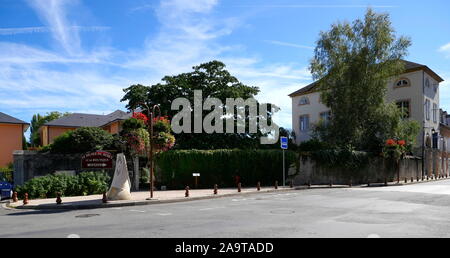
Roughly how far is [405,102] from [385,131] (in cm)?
991

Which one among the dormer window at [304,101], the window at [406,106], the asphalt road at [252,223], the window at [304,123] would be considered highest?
the dormer window at [304,101]

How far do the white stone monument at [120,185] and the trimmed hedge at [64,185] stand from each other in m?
3.36

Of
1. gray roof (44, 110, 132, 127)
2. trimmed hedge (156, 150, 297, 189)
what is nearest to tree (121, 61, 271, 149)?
trimmed hedge (156, 150, 297, 189)

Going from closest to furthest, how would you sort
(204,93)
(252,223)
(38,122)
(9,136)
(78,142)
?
(252,223)
(78,142)
(204,93)
(9,136)
(38,122)

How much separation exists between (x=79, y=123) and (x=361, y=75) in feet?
122

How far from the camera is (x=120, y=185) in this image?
17031 mm

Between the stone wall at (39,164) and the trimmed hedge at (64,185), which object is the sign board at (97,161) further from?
the stone wall at (39,164)

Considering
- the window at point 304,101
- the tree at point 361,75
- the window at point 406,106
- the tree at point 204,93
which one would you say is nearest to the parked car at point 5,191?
the tree at point 204,93

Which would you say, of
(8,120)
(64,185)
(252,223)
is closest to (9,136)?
(8,120)

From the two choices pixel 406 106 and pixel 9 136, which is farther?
pixel 406 106

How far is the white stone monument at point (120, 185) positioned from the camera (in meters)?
16.9

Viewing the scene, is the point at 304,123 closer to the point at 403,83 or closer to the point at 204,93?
the point at 403,83

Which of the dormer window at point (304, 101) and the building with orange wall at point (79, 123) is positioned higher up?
the dormer window at point (304, 101)

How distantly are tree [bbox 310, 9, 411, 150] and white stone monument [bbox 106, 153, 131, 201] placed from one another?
75.5 ft
